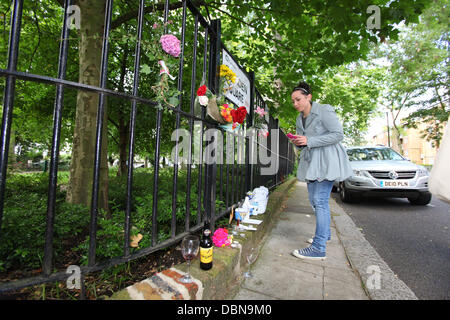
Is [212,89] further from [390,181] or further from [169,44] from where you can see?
[390,181]

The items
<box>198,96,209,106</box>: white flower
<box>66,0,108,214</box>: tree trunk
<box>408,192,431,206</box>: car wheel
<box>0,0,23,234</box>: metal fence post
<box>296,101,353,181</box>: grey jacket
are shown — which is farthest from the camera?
<box>408,192,431,206</box>: car wheel

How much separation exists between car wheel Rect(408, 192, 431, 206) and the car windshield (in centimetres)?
114

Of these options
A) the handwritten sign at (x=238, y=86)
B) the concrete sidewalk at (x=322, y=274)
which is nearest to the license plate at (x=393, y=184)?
the concrete sidewalk at (x=322, y=274)

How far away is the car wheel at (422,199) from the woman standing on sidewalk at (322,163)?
461cm

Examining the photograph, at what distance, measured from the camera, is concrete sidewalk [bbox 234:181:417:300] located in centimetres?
171

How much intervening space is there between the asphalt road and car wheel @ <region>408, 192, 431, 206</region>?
15 cm

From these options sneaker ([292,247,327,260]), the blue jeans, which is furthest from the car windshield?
sneaker ([292,247,327,260])

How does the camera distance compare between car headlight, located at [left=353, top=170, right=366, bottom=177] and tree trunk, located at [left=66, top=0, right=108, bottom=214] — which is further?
car headlight, located at [left=353, top=170, right=366, bottom=177]

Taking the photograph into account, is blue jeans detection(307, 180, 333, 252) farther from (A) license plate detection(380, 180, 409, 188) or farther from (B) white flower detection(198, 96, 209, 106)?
(A) license plate detection(380, 180, 409, 188)

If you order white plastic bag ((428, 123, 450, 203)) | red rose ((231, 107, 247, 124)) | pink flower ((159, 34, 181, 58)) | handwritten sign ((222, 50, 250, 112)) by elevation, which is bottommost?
white plastic bag ((428, 123, 450, 203))

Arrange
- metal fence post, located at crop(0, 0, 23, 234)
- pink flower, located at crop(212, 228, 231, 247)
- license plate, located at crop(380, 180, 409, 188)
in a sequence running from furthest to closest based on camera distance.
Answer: license plate, located at crop(380, 180, 409, 188)
pink flower, located at crop(212, 228, 231, 247)
metal fence post, located at crop(0, 0, 23, 234)

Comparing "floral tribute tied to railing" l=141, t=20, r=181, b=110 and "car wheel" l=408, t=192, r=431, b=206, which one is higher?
"floral tribute tied to railing" l=141, t=20, r=181, b=110
